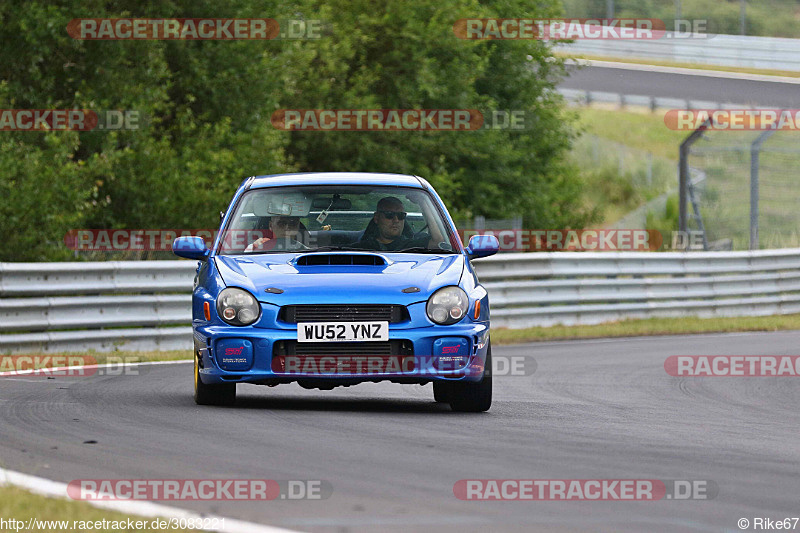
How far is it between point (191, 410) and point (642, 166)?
3863 cm

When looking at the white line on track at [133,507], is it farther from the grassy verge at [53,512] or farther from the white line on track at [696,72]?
the white line on track at [696,72]

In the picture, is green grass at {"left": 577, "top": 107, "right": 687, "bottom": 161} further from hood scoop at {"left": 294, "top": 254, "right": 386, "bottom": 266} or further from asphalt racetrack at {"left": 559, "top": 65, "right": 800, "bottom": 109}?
hood scoop at {"left": 294, "top": 254, "right": 386, "bottom": 266}

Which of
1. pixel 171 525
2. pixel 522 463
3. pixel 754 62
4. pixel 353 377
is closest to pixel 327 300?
pixel 353 377

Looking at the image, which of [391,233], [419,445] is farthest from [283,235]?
[419,445]

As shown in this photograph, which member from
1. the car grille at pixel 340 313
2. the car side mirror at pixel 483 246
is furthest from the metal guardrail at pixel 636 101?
the car grille at pixel 340 313

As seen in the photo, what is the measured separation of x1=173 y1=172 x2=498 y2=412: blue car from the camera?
830 centimetres

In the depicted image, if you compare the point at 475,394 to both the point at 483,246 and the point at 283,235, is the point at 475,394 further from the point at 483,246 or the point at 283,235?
the point at 283,235

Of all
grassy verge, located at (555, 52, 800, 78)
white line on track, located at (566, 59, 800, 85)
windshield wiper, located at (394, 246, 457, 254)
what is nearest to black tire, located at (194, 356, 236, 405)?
Answer: windshield wiper, located at (394, 246, 457, 254)

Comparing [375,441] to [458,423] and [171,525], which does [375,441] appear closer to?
[458,423]

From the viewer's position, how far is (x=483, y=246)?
9.30 m

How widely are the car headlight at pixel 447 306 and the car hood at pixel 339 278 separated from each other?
0.16 ft

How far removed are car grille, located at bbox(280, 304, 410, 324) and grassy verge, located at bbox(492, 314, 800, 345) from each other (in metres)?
8.48

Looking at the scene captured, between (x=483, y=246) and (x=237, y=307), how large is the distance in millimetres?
1827

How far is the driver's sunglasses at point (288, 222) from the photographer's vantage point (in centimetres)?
925
